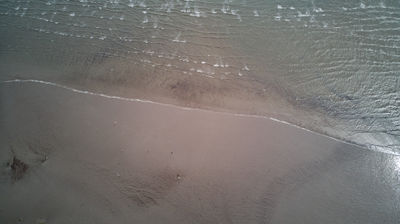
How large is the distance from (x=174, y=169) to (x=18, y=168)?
2906mm

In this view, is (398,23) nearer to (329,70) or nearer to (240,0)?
(329,70)

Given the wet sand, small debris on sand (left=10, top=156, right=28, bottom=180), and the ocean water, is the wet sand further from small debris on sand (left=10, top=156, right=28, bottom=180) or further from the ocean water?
the ocean water

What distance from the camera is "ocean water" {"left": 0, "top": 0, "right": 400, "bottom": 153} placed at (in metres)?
7.14

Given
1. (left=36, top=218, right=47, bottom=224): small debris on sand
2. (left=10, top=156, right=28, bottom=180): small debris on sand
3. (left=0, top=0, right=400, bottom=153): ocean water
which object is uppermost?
(left=0, top=0, right=400, bottom=153): ocean water

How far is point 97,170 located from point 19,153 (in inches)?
62.1

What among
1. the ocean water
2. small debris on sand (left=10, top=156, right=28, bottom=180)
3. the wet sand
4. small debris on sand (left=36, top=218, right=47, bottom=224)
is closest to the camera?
small debris on sand (left=36, top=218, right=47, bottom=224)

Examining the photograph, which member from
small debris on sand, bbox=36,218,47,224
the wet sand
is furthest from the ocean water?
small debris on sand, bbox=36,218,47,224

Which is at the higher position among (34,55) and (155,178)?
(34,55)

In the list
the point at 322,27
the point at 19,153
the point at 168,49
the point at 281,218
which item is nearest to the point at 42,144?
the point at 19,153

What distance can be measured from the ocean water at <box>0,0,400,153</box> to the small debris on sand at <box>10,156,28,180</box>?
2.27 metres

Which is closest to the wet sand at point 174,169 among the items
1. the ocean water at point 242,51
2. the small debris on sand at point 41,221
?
the small debris on sand at point 41,221

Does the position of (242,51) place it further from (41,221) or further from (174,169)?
(41,221)

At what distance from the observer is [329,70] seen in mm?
7785

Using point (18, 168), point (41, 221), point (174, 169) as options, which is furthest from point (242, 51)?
point (41, 221)
